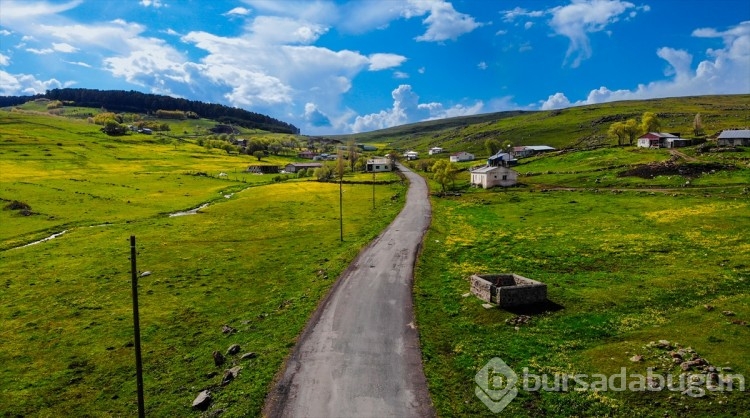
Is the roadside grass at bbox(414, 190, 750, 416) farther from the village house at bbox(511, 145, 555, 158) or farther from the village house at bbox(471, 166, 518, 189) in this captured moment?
the village house at bbox(511, 145, 555, 158)

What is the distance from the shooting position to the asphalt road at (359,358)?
20812 millimetres

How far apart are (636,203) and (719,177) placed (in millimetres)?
27198

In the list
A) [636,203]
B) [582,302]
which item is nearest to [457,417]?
[582,302]

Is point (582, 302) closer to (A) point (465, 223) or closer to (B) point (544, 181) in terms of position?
(A) point (465, 223)

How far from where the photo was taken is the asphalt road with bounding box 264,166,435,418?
20.8m

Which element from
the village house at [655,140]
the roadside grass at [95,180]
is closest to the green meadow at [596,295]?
the village house at [655,140]

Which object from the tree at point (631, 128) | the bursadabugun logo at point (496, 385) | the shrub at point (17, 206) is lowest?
the bursadabugun logo at point (496, 385)

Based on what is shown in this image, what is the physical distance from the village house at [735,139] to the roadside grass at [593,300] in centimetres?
6347

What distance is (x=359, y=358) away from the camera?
25328mm

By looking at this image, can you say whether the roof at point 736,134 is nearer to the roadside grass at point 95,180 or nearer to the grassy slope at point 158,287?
the grassy slope at point 158,287

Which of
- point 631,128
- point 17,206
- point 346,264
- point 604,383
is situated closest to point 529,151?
point 631,128

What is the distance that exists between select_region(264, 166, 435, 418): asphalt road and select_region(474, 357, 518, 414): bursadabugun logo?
2858 mm

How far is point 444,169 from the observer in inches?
4158

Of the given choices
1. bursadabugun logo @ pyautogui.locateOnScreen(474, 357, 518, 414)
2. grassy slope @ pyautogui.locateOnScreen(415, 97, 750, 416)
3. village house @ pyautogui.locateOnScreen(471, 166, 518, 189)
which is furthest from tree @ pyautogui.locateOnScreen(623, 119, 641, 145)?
bursadabugun logo @ pyautogui.locateOnScreen(474, 357, 518, 414)
